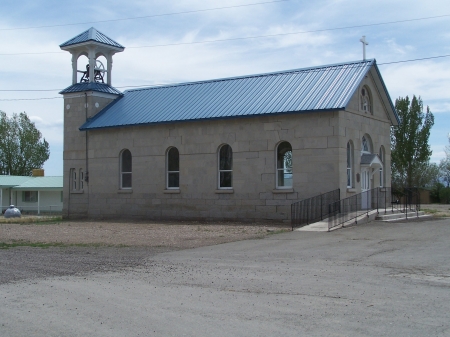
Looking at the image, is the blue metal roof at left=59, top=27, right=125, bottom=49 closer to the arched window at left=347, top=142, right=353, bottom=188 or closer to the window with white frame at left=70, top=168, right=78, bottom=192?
the window with white frame at left=70, top=168, right=78, bottom=192

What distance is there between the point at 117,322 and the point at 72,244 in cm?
1096

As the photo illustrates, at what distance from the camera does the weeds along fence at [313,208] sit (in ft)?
79.5

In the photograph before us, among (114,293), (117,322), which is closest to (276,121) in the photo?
(114,293)

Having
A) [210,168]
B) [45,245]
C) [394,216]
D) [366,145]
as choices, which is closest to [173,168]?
[210,168]

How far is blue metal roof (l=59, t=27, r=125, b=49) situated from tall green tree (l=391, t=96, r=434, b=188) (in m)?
33.5

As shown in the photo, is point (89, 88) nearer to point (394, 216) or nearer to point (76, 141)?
point (76, 141)

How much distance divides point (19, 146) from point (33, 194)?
20.7 m

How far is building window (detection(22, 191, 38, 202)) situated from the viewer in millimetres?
50938

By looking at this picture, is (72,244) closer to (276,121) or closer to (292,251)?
(292,251)

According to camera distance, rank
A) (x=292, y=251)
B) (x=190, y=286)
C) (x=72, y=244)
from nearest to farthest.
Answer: (x=190, y=286) → (x=292, y=251) → (x=72, y=244)

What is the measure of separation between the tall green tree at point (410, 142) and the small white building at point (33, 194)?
106ft

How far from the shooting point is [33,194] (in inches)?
2014

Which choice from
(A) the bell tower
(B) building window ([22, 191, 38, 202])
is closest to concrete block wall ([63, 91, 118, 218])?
(A) the bell tower

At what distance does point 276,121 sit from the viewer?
25875 mm
